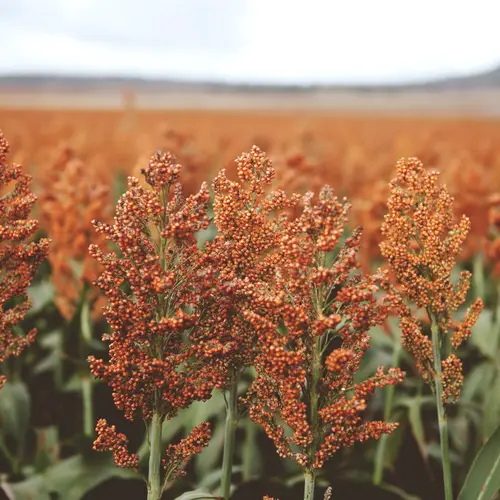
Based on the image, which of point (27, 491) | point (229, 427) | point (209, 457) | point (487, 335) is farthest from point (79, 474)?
point (487, 335)

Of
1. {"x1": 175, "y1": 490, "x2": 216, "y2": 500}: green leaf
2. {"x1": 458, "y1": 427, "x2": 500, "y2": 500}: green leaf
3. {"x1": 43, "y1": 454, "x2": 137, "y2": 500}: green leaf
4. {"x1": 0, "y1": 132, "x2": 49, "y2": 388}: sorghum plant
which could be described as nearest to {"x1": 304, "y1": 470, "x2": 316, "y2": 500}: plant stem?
{"x1": 175, "y1": 490, "x2": 216, "y2": 500}: green leaf

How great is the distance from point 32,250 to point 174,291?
431 mm

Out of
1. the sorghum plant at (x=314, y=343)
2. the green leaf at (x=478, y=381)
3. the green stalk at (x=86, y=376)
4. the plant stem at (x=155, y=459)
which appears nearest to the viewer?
the sorghum plant at (x=314, y=343)

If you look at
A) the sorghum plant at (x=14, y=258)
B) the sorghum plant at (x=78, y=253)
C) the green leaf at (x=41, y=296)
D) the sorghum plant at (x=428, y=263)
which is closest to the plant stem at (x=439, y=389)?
the sorghum plant at (x=428, y=263)

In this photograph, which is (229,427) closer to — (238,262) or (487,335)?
(238,262)

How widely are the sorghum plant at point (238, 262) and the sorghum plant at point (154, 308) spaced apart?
0.17ft

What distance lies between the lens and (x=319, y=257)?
5.92 ft

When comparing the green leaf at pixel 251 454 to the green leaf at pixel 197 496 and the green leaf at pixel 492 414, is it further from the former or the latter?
the green leaf at pixel 197 496

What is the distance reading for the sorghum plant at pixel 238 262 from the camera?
1.80 metres

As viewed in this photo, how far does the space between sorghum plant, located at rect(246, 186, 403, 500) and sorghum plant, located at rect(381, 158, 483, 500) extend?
0.40 ft

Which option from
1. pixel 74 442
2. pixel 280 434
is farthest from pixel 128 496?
pixel 280 434

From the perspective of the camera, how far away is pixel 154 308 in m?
1.79

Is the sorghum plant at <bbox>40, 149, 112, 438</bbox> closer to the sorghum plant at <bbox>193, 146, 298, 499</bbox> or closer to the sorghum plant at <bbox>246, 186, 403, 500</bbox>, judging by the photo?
the sorghum plant at <bbox>193, 146, 298, 499</bbox>

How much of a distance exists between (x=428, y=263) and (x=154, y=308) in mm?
797
